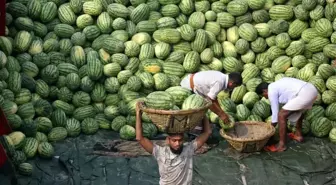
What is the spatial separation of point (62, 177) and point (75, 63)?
8.35 feet

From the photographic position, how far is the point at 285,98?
859cm

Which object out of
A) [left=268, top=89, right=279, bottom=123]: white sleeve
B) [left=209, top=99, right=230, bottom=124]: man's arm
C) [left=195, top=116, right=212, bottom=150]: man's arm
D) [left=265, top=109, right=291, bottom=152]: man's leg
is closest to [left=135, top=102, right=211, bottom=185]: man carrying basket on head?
[left=195, top=116, right=212, bottom=150]: man's arm

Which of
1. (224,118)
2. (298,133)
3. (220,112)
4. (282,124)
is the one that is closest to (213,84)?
(220,112)

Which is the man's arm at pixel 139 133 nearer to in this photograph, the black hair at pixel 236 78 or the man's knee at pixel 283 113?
the black hair at pixel 236 78

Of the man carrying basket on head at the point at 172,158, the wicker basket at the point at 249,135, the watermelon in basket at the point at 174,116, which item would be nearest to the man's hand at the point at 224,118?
the wicker basket at the point at 249,135

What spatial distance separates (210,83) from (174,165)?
3036 mm

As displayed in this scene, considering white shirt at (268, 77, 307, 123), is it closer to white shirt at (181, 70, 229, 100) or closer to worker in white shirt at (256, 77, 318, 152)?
worker in white shirt at (256, 77, 318, 152)

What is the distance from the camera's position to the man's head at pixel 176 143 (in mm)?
5305

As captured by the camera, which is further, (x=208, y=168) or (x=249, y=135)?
(x=249, y=135)

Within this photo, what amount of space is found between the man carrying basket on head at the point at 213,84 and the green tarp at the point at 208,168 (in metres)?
0.75

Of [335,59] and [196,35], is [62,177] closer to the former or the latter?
[196,35]

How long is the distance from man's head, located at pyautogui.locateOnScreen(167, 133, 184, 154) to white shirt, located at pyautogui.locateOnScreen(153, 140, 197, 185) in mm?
64

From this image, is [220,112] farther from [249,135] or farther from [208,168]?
[208,168]

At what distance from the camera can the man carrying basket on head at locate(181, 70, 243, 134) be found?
8156 mm
